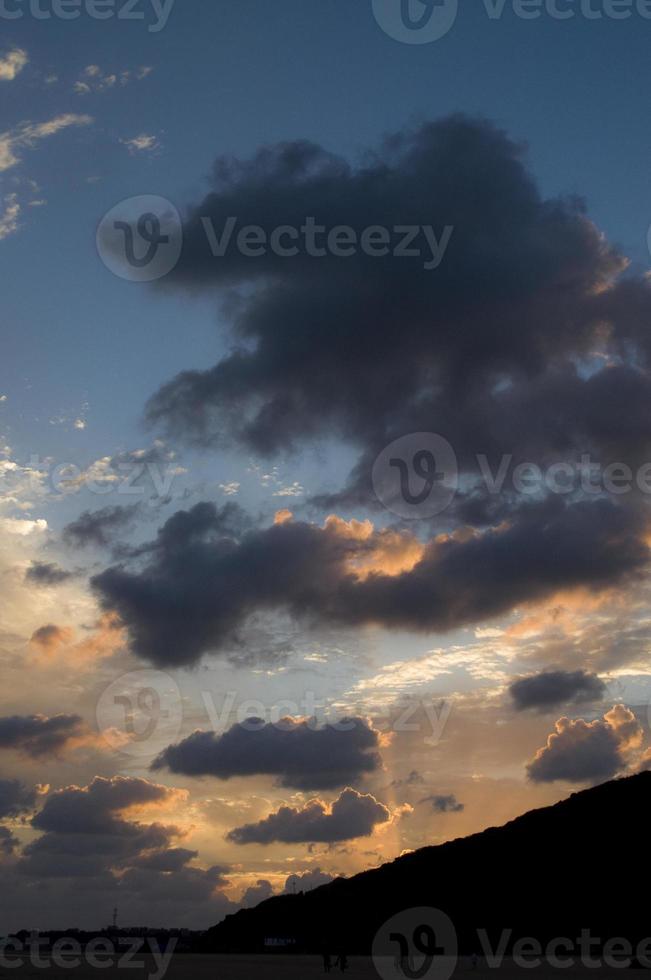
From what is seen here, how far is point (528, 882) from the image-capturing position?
151250 millimetres

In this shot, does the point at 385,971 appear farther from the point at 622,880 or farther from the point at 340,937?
the point at 340,937

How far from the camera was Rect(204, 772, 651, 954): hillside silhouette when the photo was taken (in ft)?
446

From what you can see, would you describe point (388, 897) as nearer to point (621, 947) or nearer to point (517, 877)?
point (517, 877)

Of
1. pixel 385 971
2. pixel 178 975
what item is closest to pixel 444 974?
pixel 385 971

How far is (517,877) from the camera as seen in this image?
509ft

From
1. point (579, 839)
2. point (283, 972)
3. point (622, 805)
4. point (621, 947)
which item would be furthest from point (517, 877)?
point (283, 972)

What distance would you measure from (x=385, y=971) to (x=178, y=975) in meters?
19.7

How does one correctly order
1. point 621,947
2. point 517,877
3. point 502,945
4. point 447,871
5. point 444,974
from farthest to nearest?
point 447,871 → point 517,877 → point 502,945 → point 621,947 → point 444,974

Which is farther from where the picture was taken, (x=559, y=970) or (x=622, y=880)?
(x=622, y=880)

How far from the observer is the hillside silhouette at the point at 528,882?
135875mm

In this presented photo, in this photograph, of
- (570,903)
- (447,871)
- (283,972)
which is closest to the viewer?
(283,972)

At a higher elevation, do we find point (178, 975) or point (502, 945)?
point (178, 975)

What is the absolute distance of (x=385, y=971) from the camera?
92250mm

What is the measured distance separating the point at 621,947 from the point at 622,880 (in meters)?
22.9
